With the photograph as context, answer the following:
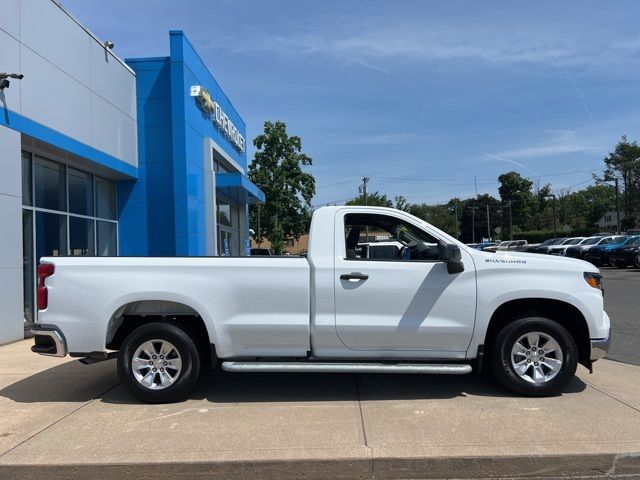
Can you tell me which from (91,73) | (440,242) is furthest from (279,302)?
(91,73)

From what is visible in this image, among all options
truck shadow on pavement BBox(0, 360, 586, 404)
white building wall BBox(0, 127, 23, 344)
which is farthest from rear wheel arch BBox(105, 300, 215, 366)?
white building wall BBox(0, 127, 23, 344)

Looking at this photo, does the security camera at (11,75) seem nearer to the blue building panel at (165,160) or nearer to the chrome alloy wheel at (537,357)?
the blue building panel at (165,160)

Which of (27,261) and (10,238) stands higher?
(10,238)

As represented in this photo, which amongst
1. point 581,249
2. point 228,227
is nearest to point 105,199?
→ point 228,227

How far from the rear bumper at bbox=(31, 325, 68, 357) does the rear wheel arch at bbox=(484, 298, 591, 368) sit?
4339 mm

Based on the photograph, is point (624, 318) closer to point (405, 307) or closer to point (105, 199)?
point (405, 307)

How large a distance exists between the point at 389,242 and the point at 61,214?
8.41 meters

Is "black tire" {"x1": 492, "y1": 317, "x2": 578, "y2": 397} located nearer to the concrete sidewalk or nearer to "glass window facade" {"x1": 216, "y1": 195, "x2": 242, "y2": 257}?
the concrete sidewalk

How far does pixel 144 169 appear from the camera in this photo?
15.2 metres

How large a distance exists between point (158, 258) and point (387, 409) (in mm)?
2748

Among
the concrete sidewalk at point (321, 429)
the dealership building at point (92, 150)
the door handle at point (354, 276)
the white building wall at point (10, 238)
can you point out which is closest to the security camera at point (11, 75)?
the dealership building at point (92, 150)

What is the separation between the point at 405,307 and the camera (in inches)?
216

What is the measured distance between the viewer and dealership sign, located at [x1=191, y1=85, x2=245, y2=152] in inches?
618

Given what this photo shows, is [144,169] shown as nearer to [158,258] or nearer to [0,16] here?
[0,16]
